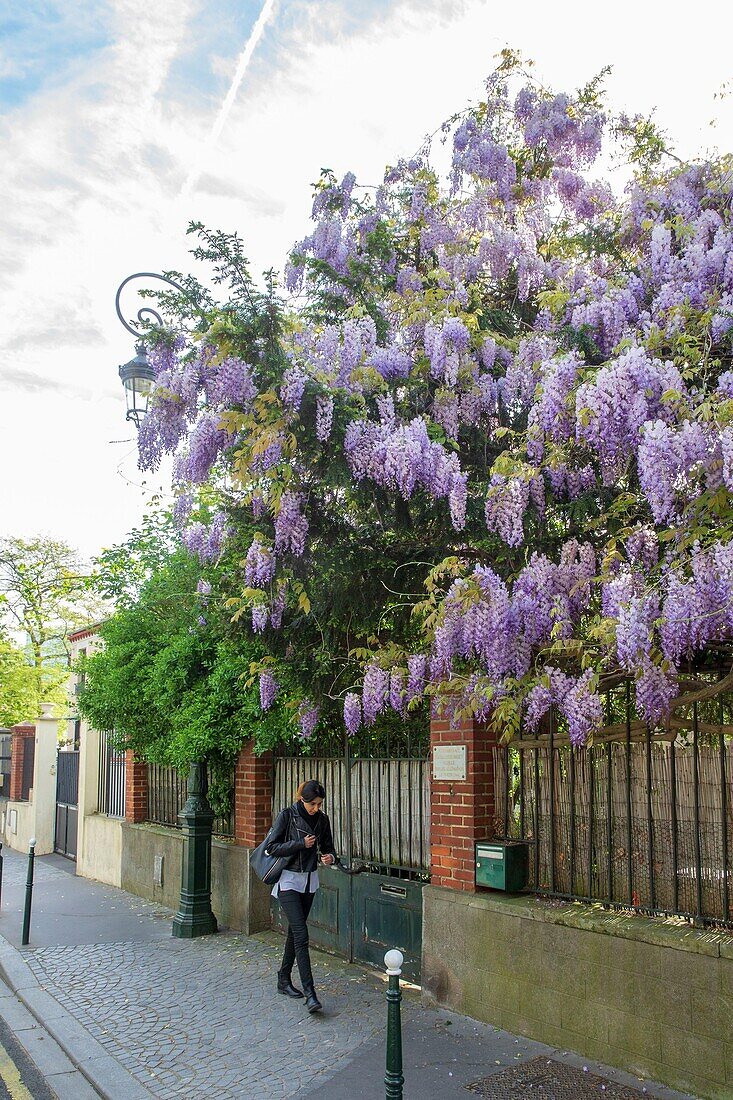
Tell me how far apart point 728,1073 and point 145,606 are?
8.82 meters

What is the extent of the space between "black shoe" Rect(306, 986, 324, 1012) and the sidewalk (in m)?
0.07

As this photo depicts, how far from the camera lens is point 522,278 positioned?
7.29m

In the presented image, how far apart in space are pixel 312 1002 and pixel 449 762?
1.98 metres

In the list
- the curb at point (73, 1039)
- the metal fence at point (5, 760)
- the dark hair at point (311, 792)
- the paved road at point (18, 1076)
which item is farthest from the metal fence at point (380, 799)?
the metal fence at point (5, 760)

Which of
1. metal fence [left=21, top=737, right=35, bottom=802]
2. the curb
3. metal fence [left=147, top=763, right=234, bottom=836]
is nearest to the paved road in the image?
the curb

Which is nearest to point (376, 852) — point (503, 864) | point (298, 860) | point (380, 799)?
point (380, 799)

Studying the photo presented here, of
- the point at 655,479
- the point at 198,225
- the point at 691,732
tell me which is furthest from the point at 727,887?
the point at 198,225

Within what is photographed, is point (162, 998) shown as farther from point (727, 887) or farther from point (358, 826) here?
point (727, 887)

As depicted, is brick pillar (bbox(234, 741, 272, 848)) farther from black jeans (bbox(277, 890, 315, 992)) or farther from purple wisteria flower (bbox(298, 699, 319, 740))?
black jeans (bbox(277, 890, 315, 992))

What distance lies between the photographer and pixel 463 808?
659 cm

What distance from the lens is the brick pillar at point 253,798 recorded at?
9.44 meters

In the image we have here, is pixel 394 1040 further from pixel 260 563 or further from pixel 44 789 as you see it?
pixel 44 789

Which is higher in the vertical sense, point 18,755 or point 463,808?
point 463,808

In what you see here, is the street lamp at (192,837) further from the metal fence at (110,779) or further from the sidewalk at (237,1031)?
the metal fence at (110,779)
